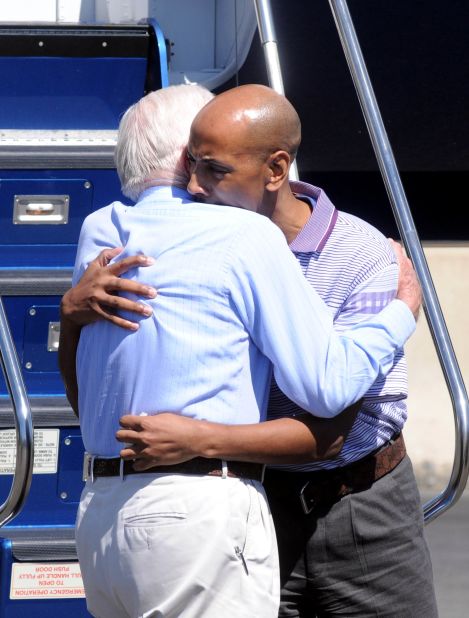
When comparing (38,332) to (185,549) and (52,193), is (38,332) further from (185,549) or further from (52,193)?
(185,549)

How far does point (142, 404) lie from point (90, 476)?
17 centimetres

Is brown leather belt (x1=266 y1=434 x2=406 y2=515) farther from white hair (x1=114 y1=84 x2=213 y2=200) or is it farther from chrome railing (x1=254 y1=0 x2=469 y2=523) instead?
white hair (x1=114 y1=84 x2=213 y2=200)

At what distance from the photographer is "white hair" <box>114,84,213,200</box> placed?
1758 mm

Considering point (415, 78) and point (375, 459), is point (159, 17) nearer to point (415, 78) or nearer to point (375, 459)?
point (375, 459)

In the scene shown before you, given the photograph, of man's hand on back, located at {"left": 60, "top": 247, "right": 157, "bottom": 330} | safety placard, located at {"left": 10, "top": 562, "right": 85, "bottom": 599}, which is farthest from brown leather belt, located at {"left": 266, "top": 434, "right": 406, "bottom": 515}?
safety placard, located at {"left": 10, "top": 562, "right": 85, "bottom": 599}

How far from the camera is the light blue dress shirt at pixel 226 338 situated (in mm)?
1659

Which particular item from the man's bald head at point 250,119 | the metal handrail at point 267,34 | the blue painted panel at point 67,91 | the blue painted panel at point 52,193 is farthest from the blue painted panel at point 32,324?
the man's bald head at point 250,119

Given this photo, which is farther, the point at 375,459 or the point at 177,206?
the point at 375,459

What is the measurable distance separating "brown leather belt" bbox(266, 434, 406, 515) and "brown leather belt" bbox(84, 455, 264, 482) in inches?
6.2

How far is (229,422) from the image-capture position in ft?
5.51

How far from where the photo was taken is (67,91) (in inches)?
129

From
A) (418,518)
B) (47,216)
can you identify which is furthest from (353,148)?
(418,518)

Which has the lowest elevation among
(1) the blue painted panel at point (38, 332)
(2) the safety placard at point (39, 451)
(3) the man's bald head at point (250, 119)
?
(2) the safety placard at point (39, 451)

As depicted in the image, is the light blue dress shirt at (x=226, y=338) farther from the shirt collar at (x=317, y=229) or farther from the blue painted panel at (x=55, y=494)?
the blue painted panel at (x=55, y=494)
